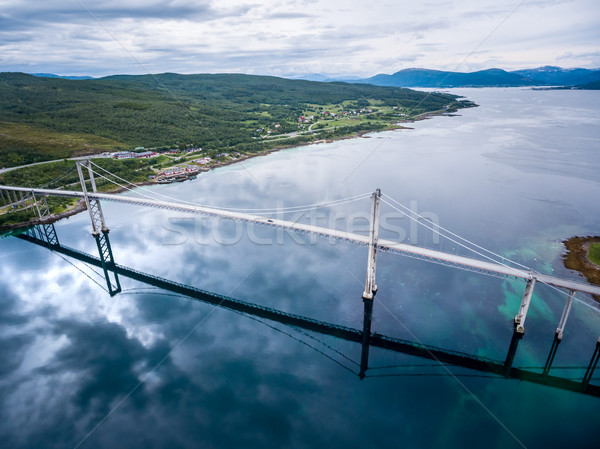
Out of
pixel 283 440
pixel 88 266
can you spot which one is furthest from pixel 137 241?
pixel 283 440

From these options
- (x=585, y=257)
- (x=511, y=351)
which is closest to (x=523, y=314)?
(x=511, y=351)

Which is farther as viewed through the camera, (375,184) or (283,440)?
(375,184)

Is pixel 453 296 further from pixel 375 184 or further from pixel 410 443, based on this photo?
pixel 375 184

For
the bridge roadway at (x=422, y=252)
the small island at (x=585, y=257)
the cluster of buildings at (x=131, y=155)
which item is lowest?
the small island at (x=585, y=257)

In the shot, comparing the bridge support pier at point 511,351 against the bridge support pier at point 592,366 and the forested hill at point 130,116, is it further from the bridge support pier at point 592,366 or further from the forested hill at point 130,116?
the forested hill at point 130,116

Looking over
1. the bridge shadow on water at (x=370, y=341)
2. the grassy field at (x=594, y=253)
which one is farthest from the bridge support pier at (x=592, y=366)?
the grassy field at (x=594, y=253)

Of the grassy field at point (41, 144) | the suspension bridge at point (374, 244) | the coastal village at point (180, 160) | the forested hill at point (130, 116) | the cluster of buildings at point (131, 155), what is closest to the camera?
the suspension bridge at point (374, 244)

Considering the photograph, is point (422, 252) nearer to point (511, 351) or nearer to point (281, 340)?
point (511, 351)
